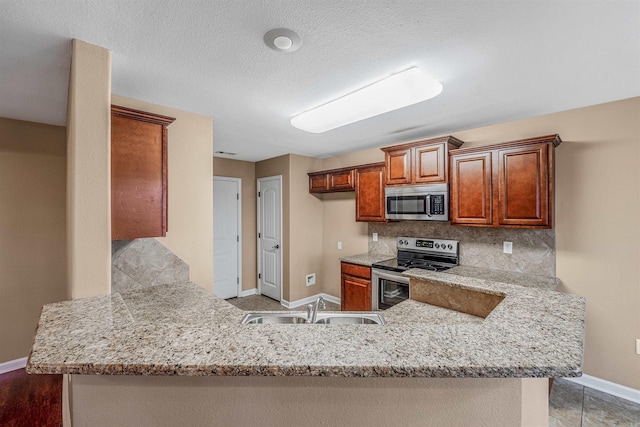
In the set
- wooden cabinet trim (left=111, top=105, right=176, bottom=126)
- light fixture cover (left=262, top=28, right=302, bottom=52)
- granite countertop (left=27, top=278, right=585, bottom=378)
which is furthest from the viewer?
wooden cabinet trim (left=111, top=105, right=176, bottom=126)

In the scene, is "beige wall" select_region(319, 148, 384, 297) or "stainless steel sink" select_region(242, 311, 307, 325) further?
"beige wall" select_region(319, 148, 384, 297)

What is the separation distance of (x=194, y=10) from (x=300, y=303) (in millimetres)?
4006

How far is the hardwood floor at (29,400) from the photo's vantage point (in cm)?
215

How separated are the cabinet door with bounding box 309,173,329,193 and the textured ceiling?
72.7 inches

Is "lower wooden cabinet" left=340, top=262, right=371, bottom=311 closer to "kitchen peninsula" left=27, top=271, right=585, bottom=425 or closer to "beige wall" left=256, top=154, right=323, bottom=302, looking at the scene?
"beige wall" left=256, top=154, right=323, bottom=302

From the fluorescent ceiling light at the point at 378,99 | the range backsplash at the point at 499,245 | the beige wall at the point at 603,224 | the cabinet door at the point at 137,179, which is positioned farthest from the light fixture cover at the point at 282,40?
the range backsplash at the point at 499,245

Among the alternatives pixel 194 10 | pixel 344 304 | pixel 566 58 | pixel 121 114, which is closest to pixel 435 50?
pixel 566 58

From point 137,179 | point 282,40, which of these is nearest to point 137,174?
point 137,179

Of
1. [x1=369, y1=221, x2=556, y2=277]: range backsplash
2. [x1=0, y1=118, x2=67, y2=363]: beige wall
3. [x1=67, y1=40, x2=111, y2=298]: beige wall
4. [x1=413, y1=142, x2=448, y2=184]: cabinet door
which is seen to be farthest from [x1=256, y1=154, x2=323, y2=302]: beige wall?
[x1=67, y1=40, x2=111, y2=298]: beige wall

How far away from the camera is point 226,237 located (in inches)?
186

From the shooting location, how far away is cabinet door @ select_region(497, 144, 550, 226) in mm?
2414

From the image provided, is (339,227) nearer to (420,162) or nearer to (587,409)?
(420,162)

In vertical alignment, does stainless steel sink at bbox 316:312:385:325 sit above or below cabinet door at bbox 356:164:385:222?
below

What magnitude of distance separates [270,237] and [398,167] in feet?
8.17
